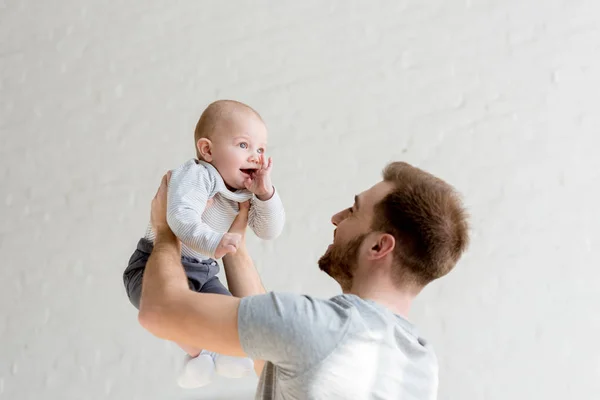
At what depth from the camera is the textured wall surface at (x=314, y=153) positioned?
318 centimetres

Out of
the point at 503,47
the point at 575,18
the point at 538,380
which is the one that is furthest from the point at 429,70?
the point at 538,380

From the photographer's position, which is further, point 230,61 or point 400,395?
point 230,61

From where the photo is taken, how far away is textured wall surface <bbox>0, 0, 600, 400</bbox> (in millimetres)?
3178

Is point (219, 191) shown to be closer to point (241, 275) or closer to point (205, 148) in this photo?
point (205, 148)

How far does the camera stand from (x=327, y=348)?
1.75 m

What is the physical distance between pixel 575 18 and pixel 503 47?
30 centimetres

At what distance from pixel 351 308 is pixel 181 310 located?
360 mm

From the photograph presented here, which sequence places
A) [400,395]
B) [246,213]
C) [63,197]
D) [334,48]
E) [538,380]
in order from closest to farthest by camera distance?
[400,395] < [246,213] < [538,380] < [334,48] < [63,197]

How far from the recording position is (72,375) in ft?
12.0

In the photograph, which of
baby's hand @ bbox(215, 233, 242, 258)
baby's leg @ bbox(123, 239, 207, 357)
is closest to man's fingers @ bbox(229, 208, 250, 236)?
baby's leg @ bbox(123, 239, 207, 357)

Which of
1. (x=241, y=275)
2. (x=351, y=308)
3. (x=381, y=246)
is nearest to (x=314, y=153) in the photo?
(x=241, y=275)

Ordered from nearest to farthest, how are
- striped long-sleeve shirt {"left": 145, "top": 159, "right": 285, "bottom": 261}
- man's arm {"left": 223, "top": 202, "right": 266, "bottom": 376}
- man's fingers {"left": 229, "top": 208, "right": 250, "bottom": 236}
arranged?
striped long-sleeve shirt {"left": 145, "top": 159, "right": 285, "bottom": 261}, man's fingers {"left": 229, "top": 208, "right": 250, "bottom": 236}, man's arm {"left": 223, "top": 202, "right": 266, "bottom": 376}

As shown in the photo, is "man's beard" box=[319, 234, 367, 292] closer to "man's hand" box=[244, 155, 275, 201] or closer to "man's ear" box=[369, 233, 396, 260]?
"man's ear" box=[369, 233, 396, 260]

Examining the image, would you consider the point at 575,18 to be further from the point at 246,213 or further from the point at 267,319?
the point at 267,319
